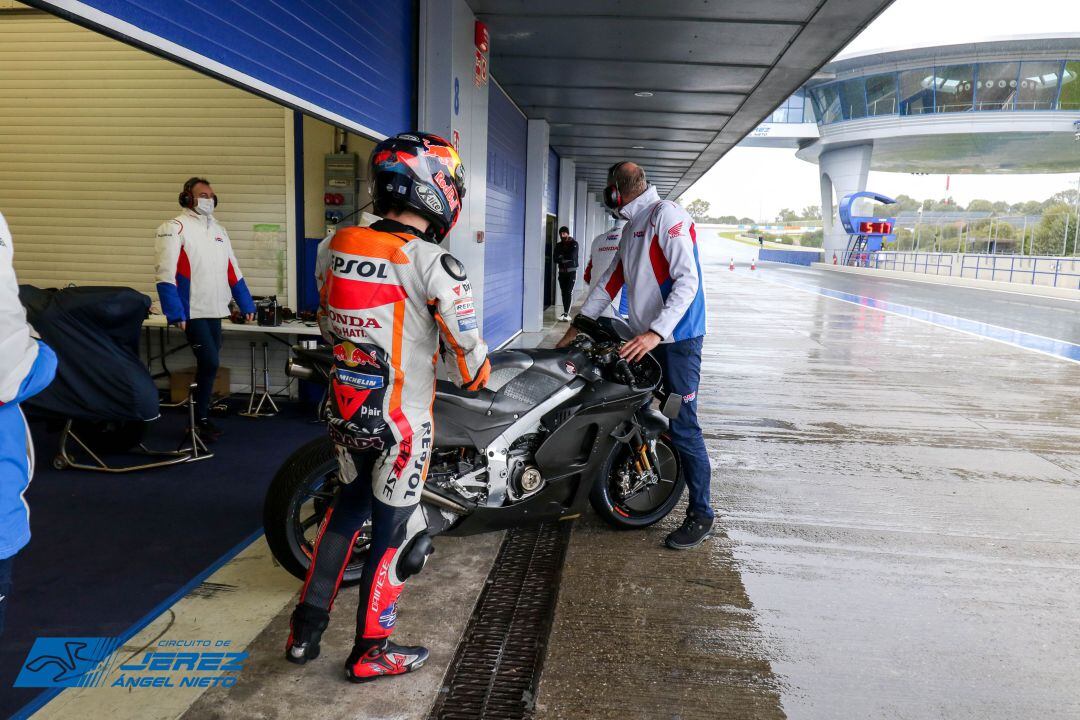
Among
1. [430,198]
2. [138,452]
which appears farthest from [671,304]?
[138,452]

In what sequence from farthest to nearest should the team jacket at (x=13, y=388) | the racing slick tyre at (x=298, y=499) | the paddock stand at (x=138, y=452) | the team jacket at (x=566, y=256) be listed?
the team jacket at (x=566, y=256), the paddock stand at (x=138, y=452), the racing slick tyre at (x=298, y=499), the team jacket at (x=13, y=388)

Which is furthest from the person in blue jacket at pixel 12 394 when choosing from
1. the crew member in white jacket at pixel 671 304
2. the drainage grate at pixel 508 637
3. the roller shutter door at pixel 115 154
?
the roller shutter door at pixel 115 154

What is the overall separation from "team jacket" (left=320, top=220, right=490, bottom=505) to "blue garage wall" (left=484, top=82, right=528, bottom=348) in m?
6.60

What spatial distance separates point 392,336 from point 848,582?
257 centimetres

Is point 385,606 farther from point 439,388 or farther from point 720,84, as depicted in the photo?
point 720,84

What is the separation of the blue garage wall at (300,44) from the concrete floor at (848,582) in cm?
272

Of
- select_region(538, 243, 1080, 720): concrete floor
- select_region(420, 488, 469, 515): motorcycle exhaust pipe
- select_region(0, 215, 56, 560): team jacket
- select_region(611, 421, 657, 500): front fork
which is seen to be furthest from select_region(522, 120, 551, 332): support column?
select_region(0, 215, 56, 560): team jacket

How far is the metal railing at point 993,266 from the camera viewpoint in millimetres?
28284

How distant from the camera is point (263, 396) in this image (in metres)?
6.75

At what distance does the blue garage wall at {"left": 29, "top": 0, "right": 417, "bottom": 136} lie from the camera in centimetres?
274

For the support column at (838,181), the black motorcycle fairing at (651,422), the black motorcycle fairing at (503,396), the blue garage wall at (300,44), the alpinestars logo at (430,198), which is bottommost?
the black motorcycle fairing at (651,422)

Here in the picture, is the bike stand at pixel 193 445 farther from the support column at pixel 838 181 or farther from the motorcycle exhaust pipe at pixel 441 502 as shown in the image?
the support column at pixel 838 181

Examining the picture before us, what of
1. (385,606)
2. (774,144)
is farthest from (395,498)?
(774,144)

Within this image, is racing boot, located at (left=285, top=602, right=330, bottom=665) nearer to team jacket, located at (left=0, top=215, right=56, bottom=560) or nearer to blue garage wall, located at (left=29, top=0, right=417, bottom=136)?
team jacket, located at (left=0, top=215, right=56, bottom=560)
